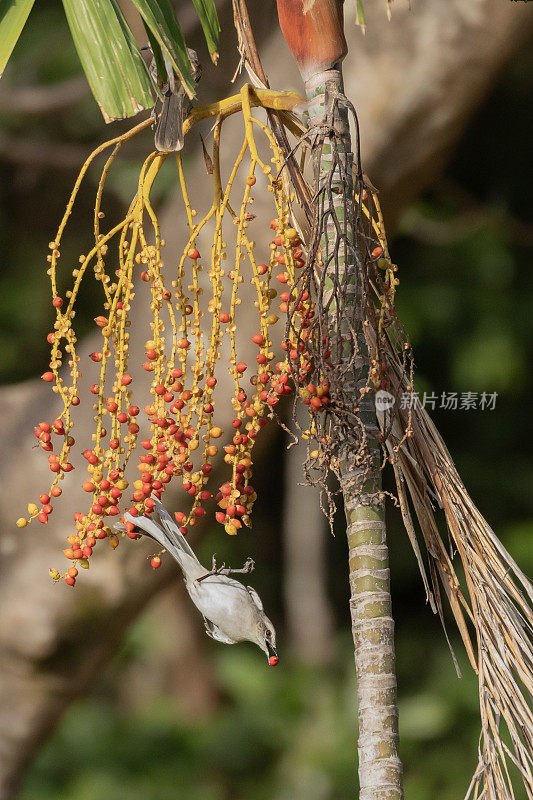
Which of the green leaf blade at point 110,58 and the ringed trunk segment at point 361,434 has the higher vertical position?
the green leaf blade at point 110,58

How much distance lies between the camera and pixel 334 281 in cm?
83

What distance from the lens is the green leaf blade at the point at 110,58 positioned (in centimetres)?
88

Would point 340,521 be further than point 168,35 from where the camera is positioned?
Yes

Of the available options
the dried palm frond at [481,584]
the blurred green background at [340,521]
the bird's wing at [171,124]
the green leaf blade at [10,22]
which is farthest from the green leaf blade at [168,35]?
the blurred green background at [340,521]

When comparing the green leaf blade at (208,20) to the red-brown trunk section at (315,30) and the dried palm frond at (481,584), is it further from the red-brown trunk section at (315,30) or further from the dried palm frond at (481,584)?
the dried palm frond at (481,584)

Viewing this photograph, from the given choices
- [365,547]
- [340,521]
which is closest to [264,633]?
[365,547]

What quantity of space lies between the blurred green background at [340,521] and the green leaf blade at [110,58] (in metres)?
1.34

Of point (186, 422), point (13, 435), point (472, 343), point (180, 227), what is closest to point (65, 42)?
point (180, 227)

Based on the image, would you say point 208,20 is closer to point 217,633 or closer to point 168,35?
point 168,35

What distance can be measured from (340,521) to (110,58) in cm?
195

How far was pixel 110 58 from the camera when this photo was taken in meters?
0.89

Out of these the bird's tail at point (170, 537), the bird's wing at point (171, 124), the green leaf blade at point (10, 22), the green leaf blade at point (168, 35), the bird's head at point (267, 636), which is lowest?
the bird's head at point (267, 636)

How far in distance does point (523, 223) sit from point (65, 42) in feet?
4.74

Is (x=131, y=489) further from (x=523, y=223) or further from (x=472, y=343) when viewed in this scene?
(x=523, y=223)
